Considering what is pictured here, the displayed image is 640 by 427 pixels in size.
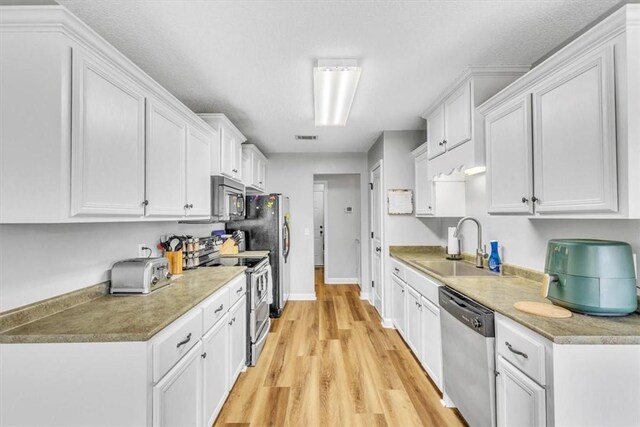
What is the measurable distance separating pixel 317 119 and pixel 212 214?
145 cm

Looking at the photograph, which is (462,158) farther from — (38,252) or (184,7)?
(38,252)

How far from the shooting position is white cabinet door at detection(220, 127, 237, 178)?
287 centimetres

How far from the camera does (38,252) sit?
143 centimetres

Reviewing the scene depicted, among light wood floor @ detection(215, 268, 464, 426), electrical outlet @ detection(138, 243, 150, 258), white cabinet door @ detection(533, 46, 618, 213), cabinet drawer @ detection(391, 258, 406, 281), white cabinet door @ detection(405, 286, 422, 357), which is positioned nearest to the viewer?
white cabinet door @ detection(533, 46, 618, 213)

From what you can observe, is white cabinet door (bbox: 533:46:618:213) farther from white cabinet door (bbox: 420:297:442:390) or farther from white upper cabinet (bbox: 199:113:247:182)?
white upper cabinet (bbox: 199:113:247:182)

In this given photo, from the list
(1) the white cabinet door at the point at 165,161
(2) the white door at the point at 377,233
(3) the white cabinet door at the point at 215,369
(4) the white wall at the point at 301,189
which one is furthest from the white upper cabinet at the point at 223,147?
(2) the white door at the point at 377,233

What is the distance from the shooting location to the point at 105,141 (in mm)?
1413

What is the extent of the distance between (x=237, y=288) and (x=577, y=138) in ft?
7.91

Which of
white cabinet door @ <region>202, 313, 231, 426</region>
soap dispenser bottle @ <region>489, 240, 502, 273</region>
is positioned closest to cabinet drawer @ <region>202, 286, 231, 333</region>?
white cabinet door @ <region>202, 313, 231, 426</region>

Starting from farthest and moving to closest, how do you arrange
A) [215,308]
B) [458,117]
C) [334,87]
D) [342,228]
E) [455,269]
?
1. [342,228]
2. [455,269]
3. [458,117]
4. [334,87]
5. [215,308]

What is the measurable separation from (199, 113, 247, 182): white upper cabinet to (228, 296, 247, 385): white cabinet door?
4.26ft

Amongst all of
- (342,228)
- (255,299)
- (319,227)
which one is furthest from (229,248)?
(319,227)

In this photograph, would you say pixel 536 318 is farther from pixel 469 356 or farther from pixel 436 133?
pixel 436 133

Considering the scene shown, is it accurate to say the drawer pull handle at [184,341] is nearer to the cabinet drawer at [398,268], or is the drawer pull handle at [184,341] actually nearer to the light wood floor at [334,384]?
the light wood floor at [334,384]
